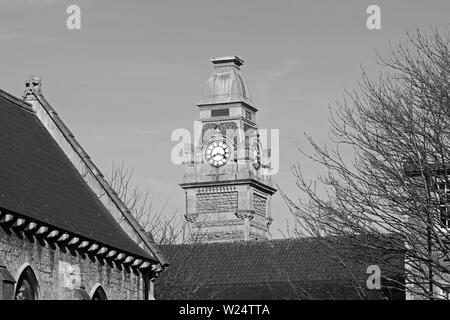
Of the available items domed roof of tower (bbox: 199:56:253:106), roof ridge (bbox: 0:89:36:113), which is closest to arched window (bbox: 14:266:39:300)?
roof ridge (bbox: 0:89:36:113)

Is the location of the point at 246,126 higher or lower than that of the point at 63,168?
higher

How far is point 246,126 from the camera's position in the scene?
399ft

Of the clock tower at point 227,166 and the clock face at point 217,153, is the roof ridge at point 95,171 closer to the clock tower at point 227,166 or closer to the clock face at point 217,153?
the clock tower at point 227,166

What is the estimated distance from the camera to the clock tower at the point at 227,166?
113 meters

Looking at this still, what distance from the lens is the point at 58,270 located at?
30297 millimetres

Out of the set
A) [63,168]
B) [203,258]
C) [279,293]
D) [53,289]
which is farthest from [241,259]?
[53,289]

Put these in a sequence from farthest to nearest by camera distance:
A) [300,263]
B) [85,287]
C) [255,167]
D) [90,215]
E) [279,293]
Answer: [255,167]
[300,263]
[279,293]
[90,215]
[85,287]

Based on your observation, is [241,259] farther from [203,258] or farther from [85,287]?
[85,287]

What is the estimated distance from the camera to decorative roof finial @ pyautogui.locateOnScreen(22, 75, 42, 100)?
35844 mm

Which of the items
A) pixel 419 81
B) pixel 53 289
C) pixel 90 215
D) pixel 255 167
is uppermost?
pixel 255 167

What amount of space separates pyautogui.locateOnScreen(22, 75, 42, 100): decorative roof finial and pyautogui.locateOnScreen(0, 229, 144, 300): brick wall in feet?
17.9

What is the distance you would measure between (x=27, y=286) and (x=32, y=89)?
8.34 m

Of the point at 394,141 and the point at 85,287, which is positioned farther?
the point at 85,287

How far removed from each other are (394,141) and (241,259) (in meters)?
45.2
